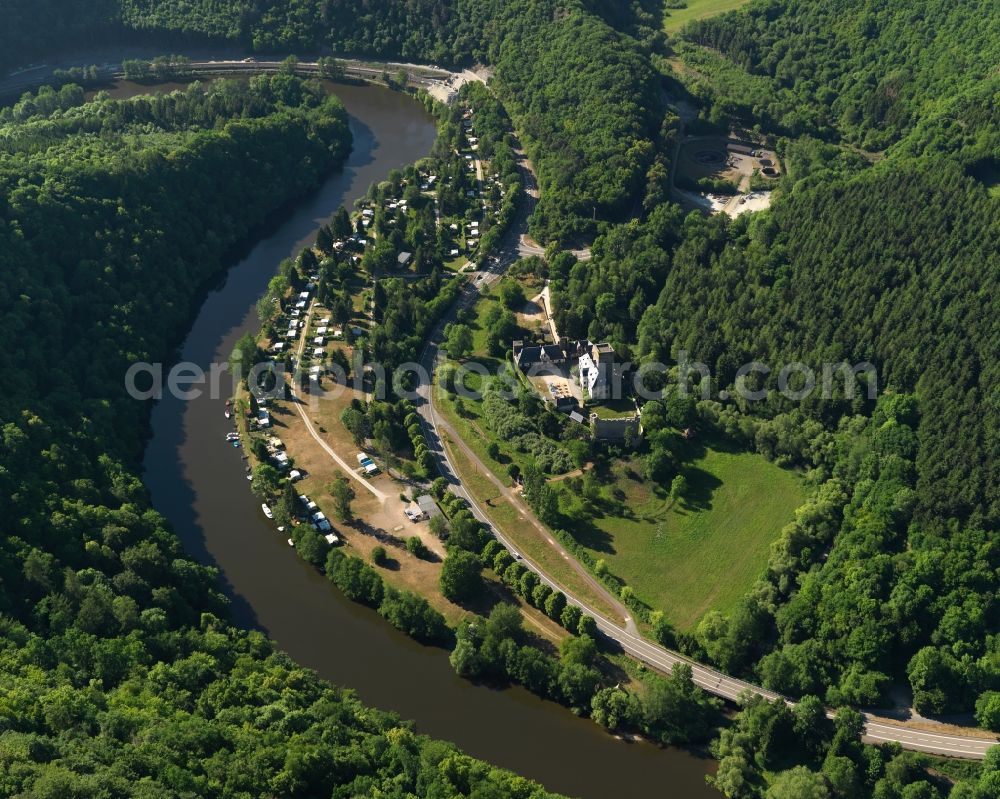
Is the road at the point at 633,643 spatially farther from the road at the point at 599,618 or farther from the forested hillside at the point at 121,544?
the forested hillside at the point at 121,544

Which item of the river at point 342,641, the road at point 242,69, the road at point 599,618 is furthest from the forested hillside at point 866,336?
the road at point 242,69

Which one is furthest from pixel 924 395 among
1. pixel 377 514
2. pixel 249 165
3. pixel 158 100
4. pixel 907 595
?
pixel 158 100

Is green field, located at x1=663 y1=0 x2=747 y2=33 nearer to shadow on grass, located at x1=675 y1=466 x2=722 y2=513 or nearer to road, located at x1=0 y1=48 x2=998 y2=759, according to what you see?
road, located at x1=0 y1=48 x2=998 y2=759

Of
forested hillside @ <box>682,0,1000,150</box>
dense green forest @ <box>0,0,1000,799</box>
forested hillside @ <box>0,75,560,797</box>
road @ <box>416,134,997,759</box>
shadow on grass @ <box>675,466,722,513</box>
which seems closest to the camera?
forested hillside @ <box>0,75,560,797</box>

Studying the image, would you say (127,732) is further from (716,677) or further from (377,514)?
(716,677)

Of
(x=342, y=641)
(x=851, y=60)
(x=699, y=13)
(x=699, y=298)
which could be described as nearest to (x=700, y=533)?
(x=342, y=641)

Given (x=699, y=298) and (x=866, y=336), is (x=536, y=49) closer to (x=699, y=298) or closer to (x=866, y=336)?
(x=699, y=298)

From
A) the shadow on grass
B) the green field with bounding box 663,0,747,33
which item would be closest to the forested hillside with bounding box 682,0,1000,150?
the green field with bounding box 663,0,747,33
